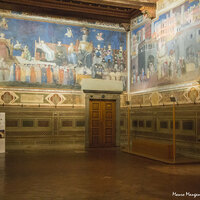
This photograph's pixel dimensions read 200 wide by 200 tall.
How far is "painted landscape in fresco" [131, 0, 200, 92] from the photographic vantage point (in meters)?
11.8

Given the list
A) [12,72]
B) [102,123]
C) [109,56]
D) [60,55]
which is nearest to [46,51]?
[60,55]

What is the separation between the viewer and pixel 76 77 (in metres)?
15.9

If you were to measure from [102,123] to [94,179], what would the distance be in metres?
8.61

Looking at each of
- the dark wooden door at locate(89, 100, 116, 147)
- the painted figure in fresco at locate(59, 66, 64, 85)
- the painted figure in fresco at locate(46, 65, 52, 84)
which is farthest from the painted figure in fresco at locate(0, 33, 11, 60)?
the dark wooden door at locate(89, 100, 116, 147)

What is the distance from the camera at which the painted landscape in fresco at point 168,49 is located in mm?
11797

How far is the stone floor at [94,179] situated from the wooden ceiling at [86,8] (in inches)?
308

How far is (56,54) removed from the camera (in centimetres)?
1559

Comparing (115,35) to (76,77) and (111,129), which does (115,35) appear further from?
(111,129)

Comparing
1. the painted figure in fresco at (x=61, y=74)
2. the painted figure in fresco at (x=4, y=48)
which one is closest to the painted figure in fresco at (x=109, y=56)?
the painted figure in fresco at (x=61, y=74)

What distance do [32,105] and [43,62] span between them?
7.79 ft

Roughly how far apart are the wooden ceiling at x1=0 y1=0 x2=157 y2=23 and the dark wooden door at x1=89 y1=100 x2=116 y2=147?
4.88 meters

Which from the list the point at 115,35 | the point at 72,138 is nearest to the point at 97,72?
the point at 115,35

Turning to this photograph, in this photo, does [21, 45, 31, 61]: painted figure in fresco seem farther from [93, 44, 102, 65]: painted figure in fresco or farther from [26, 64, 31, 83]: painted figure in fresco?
[93, 44, 102, 65]: painted figure in fresco

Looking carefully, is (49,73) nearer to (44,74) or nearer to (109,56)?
(44,74)
